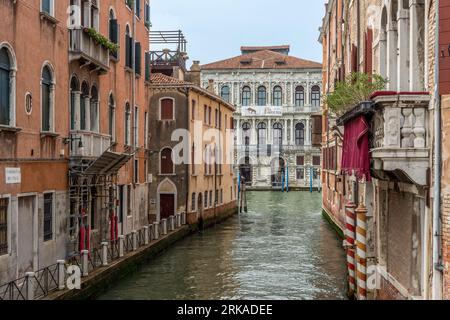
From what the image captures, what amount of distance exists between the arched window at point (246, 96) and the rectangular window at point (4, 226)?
49.0 m

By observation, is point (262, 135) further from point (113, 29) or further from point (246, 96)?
point (113, 29)

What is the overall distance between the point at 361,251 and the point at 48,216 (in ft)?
20.5

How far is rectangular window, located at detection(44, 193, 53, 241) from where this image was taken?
41.5 ft

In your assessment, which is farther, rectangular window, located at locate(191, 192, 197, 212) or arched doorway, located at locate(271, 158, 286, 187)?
arched doorway, located at locate(271, 158, 286, 187)

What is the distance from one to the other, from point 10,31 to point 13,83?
0.89 m

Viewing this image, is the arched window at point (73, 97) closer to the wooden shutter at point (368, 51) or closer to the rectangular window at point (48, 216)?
the rectangular window at point (48, 216)

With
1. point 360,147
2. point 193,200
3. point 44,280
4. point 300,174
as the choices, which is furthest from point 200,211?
point 300,174

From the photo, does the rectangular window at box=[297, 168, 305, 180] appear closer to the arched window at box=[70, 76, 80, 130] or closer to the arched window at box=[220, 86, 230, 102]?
the arched window at box=[220, 86, 230, 102]

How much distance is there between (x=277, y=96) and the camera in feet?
194

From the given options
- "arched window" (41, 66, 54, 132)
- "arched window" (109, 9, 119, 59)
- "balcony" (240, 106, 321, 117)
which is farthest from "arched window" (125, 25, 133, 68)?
"balcony" (240, 106, 321, 117)

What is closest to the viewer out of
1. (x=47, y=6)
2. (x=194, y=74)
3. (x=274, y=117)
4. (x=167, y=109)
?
(x=47, y=6)

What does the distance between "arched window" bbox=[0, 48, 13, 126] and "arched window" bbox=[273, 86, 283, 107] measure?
4884cm

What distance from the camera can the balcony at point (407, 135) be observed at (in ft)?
22.3

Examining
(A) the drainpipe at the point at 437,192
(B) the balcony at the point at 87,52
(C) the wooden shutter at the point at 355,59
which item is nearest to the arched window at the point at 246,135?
(B) the balcony at the point at 87,52
